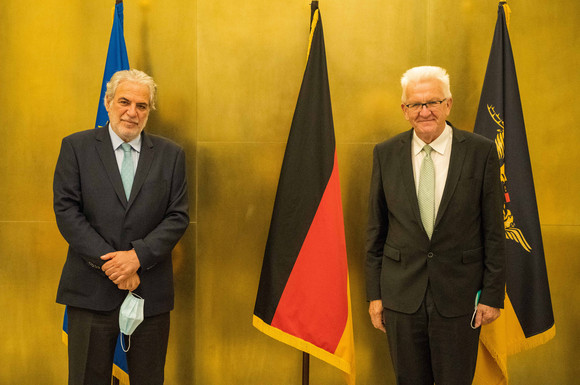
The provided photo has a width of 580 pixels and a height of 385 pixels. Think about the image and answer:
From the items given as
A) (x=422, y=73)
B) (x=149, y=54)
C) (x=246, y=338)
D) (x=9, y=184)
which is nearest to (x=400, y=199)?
(x=422, y=73)

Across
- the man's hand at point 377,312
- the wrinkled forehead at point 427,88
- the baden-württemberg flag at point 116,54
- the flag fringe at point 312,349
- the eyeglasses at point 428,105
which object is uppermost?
the baden-württemberg flag at point 116,54

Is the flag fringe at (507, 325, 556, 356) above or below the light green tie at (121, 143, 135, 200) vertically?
below

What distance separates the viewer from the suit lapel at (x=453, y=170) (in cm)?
184

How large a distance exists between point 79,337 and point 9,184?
1310 millimetres

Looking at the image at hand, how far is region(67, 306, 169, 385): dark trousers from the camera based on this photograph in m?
1.89

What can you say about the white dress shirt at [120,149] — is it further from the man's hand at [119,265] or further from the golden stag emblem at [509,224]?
the golden stag emblem at [509,224]

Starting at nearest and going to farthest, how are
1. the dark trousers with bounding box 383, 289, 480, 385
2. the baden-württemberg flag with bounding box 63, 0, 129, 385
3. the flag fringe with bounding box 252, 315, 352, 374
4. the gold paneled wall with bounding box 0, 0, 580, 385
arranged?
1. the dark trousers with bounding box 383, 289, 480, 385
2. the flag fringe with bounding box 252, 315, 352, 374
3. the baden-württemberg flag with bounding box 63, 0, 129, 385
4. the gold paneled wall with bounding box 0, 0, 580, 385

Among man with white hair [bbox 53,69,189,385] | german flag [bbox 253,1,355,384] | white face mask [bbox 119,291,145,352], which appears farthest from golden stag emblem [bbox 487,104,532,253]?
white face mask [bbox 119,291,145,352]

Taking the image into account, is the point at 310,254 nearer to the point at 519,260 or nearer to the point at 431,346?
the point at 431,346

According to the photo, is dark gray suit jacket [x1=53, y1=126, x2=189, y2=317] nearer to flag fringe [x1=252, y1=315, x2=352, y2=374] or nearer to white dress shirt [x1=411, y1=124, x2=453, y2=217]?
flag fringe [x1=252, y1=315, x2=352, y2=374]

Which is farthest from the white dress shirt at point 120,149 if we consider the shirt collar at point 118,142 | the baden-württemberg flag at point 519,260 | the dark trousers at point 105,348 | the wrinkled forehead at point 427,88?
the baden-württemberg flag at point 519,260

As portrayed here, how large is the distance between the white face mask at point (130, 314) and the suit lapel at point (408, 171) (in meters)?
1.15

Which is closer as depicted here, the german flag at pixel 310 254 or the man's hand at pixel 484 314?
the man's hand at pixel 484 314

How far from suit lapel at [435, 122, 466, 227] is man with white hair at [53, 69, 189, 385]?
3.50 ft
